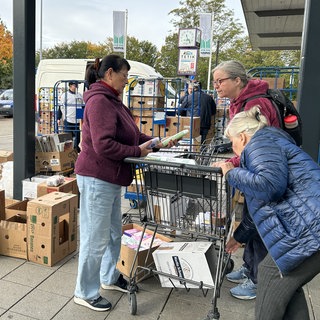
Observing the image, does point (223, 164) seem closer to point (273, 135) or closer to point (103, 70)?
point (273, 135)

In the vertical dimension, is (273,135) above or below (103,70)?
below

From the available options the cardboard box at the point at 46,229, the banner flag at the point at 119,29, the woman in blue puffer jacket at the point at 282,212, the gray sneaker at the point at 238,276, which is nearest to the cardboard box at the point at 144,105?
the cardboard box at the point at 46,229

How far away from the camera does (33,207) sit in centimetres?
340

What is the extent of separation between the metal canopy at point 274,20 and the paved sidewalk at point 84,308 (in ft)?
26.3

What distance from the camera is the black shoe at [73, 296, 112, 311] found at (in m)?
2.73

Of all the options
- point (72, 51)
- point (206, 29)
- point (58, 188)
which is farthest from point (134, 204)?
point (72, 51)

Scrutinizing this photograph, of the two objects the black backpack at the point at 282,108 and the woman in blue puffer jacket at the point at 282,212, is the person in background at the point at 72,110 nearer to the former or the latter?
the black backpack at the point at 282,108

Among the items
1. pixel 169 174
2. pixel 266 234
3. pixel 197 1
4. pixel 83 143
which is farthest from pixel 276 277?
pixel 197 1

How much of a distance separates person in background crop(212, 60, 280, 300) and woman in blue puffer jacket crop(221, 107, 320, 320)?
2.01 ft

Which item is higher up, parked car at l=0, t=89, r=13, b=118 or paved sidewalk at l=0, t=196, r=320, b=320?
parked car at l=0, t=89, r=13, b=118

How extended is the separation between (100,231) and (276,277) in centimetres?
123

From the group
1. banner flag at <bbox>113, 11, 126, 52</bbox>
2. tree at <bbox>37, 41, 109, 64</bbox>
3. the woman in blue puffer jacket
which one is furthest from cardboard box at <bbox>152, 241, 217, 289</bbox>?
tree at <bbox>37, 41, 109, 64</bbox>

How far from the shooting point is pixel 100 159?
255cm

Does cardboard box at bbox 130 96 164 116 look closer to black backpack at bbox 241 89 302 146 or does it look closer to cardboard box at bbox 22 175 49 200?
cardboard box at bbox 22 175 49 200
